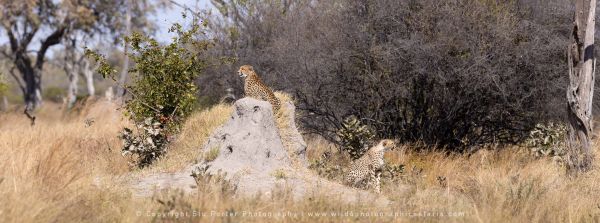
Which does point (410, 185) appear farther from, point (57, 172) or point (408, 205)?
point (57, 172)

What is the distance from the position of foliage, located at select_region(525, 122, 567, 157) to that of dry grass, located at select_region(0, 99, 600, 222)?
215 millimetres

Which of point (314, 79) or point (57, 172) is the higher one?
point (314, 79)

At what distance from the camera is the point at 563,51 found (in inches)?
533

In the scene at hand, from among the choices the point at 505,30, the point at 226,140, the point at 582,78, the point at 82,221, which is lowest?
the point at 82,221

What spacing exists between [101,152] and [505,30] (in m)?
6.37

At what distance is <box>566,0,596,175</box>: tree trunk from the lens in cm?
1148

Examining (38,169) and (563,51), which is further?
(563,51)

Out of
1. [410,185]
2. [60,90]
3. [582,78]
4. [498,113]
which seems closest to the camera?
[410,185]

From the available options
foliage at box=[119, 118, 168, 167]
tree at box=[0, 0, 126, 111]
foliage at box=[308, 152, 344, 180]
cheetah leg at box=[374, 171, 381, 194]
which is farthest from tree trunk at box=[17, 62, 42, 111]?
cheetah leg at box=[374, 171, 381, 194]

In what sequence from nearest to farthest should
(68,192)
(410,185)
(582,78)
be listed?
(68,192) → (410,185) → (582,78)

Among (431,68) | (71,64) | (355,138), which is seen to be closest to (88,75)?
(71,64)

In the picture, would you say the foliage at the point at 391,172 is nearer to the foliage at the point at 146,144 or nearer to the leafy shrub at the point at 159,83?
the foliage at the point at 146,144

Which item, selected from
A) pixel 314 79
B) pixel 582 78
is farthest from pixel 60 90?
pixel 582 78

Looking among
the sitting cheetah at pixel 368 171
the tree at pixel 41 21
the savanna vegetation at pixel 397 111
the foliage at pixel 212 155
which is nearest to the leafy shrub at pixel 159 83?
the savanna vegetation at pixel 397 111
